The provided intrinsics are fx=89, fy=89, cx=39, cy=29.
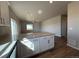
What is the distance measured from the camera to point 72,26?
4.56m

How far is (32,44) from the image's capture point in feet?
10.3

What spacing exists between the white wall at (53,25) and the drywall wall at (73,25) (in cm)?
418

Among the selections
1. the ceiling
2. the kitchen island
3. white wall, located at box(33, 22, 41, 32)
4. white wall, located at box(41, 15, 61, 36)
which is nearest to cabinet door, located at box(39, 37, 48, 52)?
the kitchen island

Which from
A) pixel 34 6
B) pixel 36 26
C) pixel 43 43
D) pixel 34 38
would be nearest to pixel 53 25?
pixel 36 26

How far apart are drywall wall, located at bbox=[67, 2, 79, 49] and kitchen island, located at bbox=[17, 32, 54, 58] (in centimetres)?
128

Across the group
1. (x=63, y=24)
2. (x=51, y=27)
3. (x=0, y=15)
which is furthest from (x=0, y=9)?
(x=51, y=27)

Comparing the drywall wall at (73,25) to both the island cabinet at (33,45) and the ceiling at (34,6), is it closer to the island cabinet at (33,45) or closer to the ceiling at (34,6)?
the ceiling at (34,6)

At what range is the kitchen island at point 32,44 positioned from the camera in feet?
9.42

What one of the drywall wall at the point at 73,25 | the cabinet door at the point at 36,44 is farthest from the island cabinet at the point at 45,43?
the drywall wall at the point at 73,25

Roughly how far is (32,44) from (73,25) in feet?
8.12

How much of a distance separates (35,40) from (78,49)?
220cm

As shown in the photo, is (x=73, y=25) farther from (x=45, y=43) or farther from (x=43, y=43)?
(x=43, y=43)

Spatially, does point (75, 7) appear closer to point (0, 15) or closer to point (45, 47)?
point (45, 47)

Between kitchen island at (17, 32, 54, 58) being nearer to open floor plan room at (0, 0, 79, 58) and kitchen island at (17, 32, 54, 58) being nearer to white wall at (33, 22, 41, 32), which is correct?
open floor plan room at (0, 0, 79, 58)
